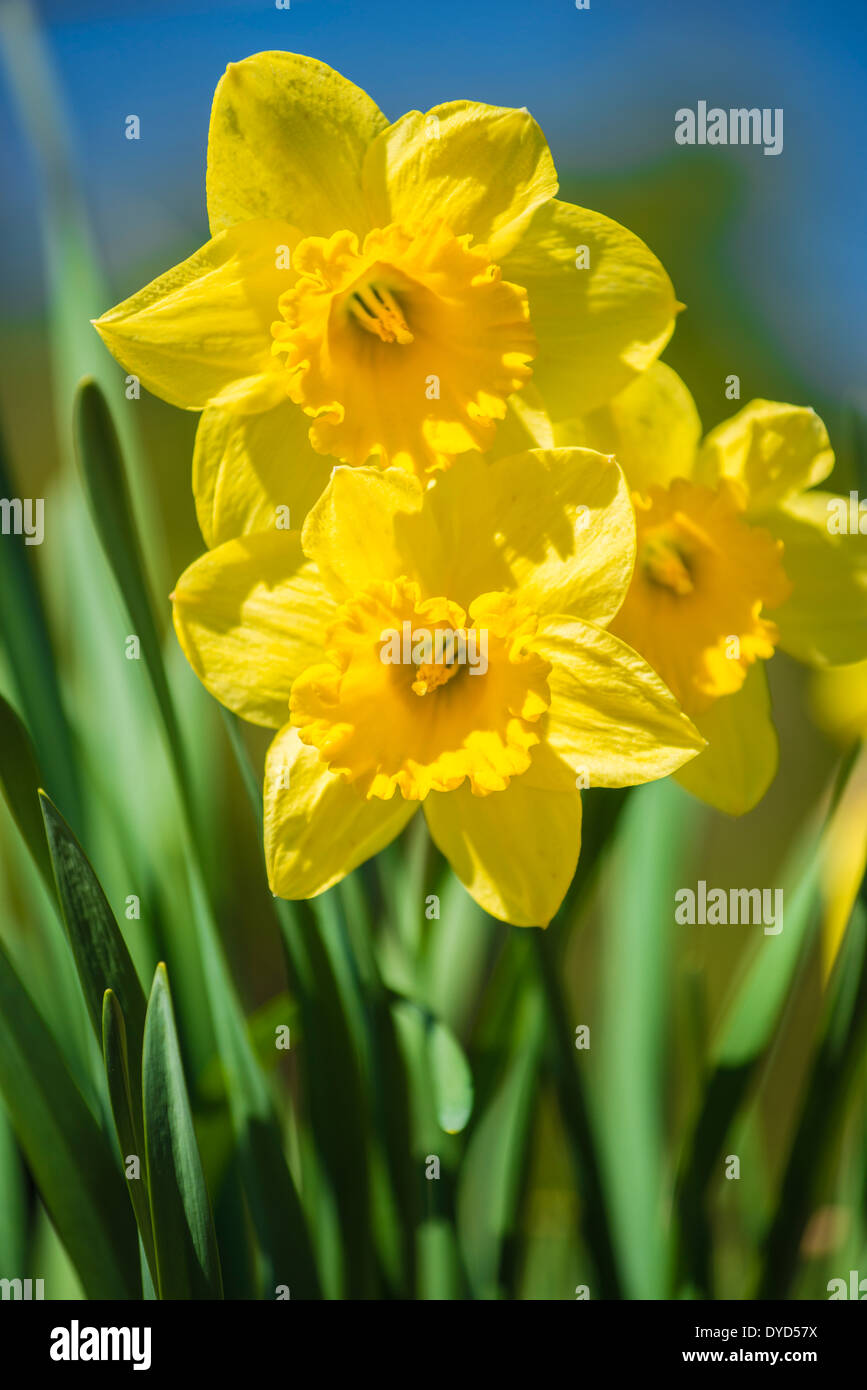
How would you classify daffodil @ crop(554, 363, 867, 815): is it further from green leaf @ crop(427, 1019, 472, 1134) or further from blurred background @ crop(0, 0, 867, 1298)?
green leaf @ crop(427, 1019, 472, 1134)

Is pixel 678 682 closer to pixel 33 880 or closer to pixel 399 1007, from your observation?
pixel 399 1007

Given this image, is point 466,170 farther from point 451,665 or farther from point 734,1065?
point 734,1065

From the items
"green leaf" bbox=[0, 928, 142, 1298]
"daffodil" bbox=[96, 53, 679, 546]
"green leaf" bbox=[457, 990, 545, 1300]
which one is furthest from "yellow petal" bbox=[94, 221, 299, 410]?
"green leaf" bbox=[457, 990, 545, 1300]

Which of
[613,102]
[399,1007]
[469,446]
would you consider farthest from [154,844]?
[613,102]

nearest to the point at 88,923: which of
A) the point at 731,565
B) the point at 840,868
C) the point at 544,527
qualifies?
the point at 544,527

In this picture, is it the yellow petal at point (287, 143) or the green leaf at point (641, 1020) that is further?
the green leaf at point (641, 1020)

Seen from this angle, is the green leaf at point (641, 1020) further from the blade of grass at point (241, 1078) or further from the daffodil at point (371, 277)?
the daffodil at point (371, 277)

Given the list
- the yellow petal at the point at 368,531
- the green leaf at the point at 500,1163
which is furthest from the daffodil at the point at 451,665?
the green leaf at the point at 500,1163
